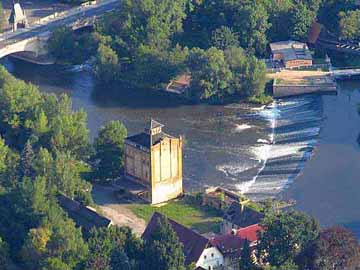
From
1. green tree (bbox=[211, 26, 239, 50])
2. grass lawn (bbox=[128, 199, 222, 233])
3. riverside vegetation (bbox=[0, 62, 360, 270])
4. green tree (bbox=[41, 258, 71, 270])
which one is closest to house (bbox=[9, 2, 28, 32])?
green tree (bbox=[211, 26, 239, 50])

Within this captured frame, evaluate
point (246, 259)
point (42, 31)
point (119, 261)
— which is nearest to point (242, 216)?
point (246, 259)

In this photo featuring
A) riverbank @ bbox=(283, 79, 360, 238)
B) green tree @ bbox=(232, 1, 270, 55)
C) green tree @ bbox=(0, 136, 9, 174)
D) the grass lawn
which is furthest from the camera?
green tree @ bbox=(232, 1, 270, 55)

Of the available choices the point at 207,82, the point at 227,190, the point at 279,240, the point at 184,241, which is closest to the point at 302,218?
the point at 279,240

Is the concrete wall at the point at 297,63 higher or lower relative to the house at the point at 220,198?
higher

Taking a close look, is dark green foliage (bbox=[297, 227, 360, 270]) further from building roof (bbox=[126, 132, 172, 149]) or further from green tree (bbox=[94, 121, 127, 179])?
green tree (bbox=[94, 121, 127, 179])

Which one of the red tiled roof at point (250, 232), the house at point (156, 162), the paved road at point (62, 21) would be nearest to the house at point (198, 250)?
the red tiled roof at point (250, 232)

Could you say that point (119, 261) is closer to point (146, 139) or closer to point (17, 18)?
point (146, 139)

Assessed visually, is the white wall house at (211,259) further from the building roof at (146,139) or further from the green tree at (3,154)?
the green tree at (3,154)
